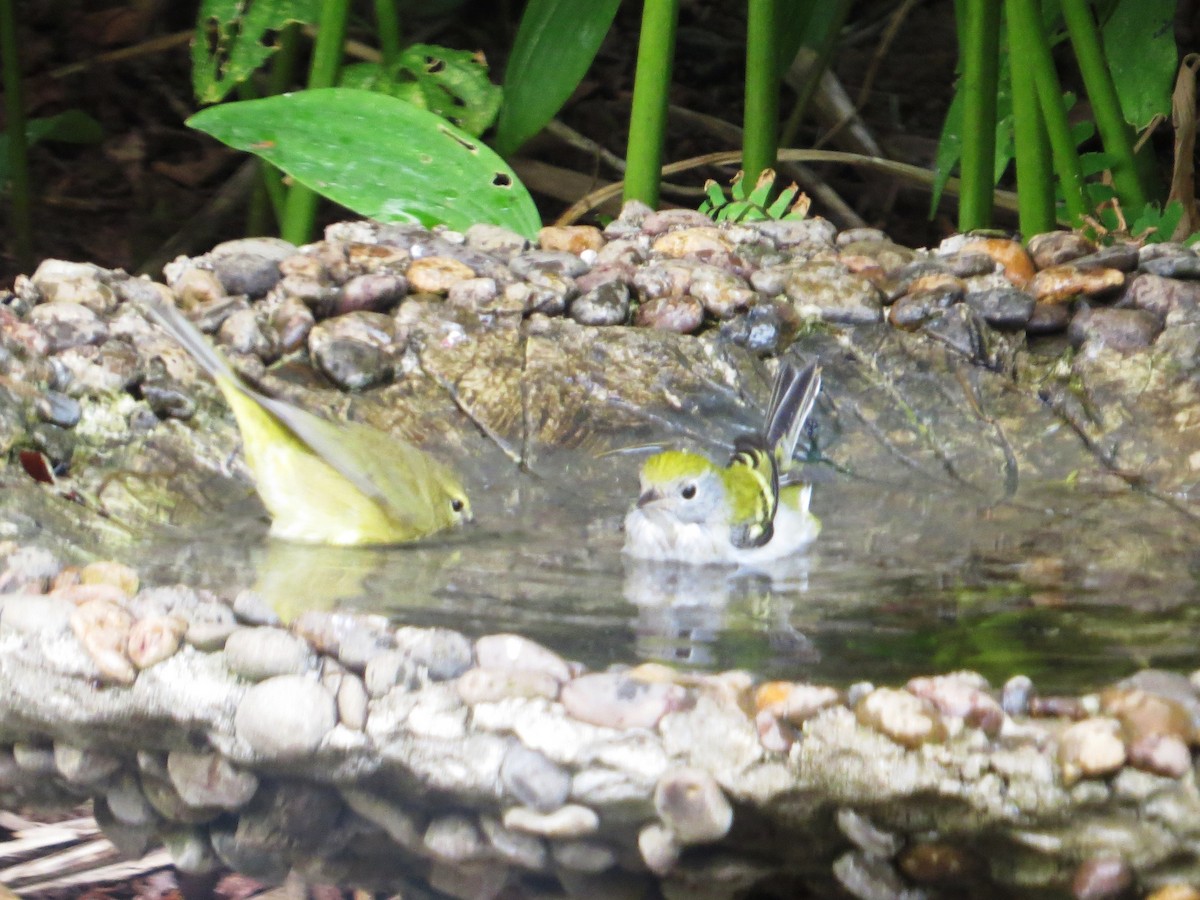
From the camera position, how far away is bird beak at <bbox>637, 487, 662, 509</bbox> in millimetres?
1949

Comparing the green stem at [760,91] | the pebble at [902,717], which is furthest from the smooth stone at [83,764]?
the green stem at [760,91]

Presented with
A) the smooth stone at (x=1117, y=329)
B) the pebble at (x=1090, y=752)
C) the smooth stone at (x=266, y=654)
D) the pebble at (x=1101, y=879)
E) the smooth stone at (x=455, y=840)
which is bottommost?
the smooth stone at (x=455, y=840)

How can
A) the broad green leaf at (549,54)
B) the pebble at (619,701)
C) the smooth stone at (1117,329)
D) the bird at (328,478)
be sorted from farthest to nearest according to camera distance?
the broad green leaf at (549,54) < the smooth stone at (1117,329) < the bird at (328,478) < the pebble at (619,701)

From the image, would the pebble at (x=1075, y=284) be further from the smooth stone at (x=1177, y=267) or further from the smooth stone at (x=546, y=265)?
the smooth stone at (x=546, y=265)

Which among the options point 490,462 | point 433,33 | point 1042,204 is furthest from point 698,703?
point 433,33

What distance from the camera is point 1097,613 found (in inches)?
58.3

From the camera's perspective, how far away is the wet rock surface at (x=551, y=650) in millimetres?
934

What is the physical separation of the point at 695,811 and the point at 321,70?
103 inches

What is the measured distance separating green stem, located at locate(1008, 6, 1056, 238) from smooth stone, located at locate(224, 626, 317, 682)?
7.72ft

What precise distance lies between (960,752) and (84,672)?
68 cm

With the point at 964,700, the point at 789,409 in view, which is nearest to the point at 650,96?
the point at 789,409

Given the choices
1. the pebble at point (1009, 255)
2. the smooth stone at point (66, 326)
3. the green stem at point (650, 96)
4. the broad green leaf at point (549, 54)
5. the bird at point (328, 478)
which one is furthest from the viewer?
the broad green leaf at point (549, 54)

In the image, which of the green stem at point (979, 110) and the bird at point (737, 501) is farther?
the green stem at point (979, 110)

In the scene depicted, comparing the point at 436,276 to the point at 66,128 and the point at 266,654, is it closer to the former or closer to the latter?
the point at 266,654
